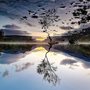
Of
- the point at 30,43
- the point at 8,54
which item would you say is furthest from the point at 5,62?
the point at 30,43

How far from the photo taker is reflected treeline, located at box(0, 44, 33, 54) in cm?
367

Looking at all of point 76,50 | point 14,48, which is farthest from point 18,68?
point 76,50

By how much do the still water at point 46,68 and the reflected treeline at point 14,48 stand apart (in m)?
0.01

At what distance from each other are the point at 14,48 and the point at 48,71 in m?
0.49

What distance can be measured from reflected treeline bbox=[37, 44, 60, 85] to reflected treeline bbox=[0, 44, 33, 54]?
246 mm

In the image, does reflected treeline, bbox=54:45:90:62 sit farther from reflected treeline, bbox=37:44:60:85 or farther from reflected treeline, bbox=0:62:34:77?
reflected treeline, bbox=0:62:34:77

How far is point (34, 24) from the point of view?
11.4 ft

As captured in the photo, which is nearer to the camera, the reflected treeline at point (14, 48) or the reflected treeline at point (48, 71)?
the reflected treeline at point (48, 71)

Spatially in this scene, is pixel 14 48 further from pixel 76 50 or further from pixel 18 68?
pixel 76 50

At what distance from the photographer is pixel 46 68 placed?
354cm

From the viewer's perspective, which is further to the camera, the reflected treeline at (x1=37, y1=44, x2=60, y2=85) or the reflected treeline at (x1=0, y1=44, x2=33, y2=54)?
the reflected treeline at (x1=0, y1=44, x2=33, y2=54)

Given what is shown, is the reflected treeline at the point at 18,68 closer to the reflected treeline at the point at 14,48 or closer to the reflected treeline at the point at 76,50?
the reflected treeline at the point at 14,48

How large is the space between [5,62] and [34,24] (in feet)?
1.81

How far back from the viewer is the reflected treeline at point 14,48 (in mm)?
3670
